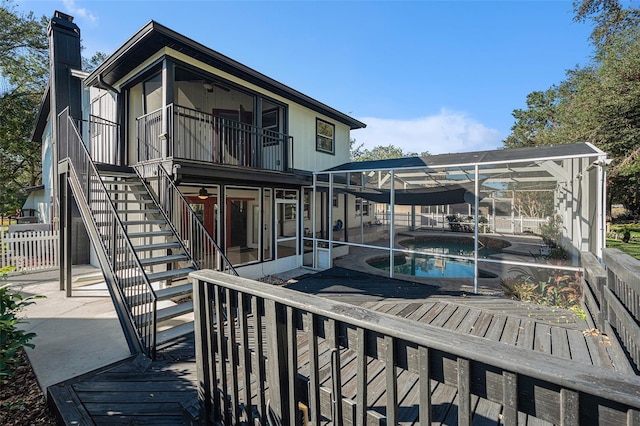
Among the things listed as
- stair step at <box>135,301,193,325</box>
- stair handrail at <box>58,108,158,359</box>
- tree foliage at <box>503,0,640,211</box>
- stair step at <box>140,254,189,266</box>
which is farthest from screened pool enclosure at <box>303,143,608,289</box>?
stair handrail at <box>58,108,158,359</box>

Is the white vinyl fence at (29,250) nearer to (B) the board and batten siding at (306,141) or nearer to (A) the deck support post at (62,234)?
(A) the deck support post at (62,234)

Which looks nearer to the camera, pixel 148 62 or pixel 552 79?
pixel 148 62

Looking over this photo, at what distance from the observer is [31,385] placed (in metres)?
3.01

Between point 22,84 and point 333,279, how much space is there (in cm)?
2080

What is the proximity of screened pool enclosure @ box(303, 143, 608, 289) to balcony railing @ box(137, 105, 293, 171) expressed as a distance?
2157 mm

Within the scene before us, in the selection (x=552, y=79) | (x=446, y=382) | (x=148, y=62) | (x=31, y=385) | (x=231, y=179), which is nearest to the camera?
(x=446, y=382)

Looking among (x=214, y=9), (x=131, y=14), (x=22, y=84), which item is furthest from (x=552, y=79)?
(x=22, y=84)

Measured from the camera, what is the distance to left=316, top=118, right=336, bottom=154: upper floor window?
10508mm

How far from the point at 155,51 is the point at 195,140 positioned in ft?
6.10

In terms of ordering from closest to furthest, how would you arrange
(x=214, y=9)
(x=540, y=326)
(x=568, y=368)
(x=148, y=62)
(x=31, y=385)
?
(x=568, y=368) → (x=31, y=385) → (x=540, y=326) → (x=148, y=62) → (x=214, y=9)

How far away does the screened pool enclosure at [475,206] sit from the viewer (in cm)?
606

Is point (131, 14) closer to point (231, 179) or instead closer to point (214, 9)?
point (214, 9)

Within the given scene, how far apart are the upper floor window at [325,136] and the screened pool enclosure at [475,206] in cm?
136

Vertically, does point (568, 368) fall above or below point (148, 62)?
below
